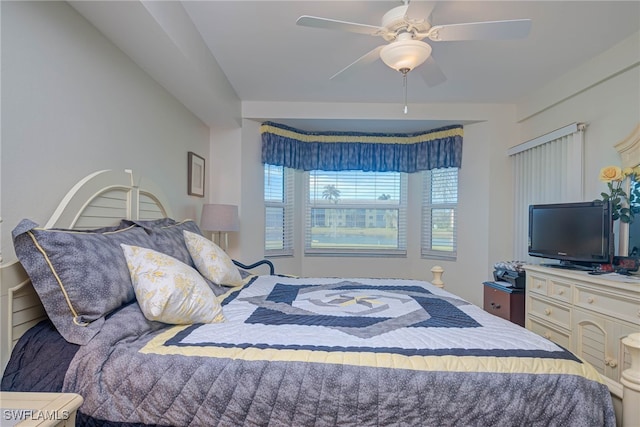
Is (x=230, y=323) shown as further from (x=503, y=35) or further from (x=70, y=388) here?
(x=503, y=35)

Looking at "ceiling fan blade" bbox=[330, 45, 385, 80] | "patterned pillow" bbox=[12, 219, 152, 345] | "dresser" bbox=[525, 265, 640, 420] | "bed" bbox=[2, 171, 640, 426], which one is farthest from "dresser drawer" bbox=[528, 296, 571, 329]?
"patterned pillow" bbox=[12, 219, 152, 345]

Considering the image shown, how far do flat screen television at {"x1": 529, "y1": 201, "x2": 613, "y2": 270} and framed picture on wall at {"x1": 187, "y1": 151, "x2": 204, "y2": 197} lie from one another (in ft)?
10.1

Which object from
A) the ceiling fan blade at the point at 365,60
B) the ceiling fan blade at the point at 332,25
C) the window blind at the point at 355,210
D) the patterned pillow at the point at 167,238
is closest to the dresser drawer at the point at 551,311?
the window blind at the point at 355,210

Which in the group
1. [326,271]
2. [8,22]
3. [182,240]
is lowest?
[326,271]

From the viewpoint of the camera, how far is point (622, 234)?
231 centimetres

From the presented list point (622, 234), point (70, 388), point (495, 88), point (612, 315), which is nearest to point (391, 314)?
point (70, 388)

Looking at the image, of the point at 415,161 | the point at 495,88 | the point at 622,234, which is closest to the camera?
the point at 622,234

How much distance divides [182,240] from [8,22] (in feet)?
3.98

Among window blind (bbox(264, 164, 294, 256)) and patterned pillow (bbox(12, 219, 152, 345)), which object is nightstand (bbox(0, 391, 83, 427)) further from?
window blind (bbox(264, 164, 294, 256))

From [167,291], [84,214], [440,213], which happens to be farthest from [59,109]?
[440,213]

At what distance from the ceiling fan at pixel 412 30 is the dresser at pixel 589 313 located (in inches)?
62.3

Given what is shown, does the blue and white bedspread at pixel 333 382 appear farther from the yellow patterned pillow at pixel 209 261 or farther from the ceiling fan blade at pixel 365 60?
the ceiling fan blade at pixel 365 60

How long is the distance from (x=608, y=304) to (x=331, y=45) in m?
2.47

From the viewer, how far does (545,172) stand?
3.07m
